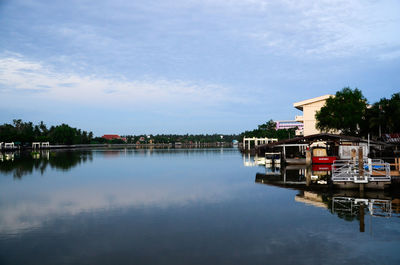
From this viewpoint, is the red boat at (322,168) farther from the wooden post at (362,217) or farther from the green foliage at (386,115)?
the wooden post at (362,217)

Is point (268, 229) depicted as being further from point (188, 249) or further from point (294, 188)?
point (294, 188)

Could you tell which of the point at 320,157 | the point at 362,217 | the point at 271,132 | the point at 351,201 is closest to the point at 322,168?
the point at 320,157

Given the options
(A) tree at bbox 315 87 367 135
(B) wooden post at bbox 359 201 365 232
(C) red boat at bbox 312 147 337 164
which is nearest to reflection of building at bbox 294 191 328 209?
(B) wooden post at bbox 359 201 365 232

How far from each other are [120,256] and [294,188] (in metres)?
17.0

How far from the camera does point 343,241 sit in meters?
12.2

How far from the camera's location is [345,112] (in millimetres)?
49625

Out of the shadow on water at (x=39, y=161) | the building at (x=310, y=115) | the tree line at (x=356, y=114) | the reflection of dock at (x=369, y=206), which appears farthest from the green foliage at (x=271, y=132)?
the reflection of dock at (x=369, y=206)

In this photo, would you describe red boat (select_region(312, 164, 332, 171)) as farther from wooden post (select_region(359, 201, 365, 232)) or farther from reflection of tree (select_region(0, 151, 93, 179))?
reflection of tree (select_region(0, 151, 93, 179))

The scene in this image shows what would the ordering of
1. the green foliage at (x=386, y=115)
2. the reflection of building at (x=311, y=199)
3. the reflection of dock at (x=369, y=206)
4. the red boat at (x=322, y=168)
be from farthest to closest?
1. the green foliage at (x=386, y=115)
2. the red boat at (x=322, y=168)
3. the reflection of building at (x=311, y=199)
4. the reflection of dock at (x=369, y=206)

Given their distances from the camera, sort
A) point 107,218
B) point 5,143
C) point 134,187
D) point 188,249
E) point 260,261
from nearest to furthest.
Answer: point 260,261 → point 188,249 → point 107,218 → point 134,187 → point 5,143

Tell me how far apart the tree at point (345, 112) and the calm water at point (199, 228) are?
98.2 feet

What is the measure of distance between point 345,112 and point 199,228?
41.9 m

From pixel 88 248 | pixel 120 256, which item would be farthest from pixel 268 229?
pixel 88 248

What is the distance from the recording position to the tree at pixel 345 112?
162ft
